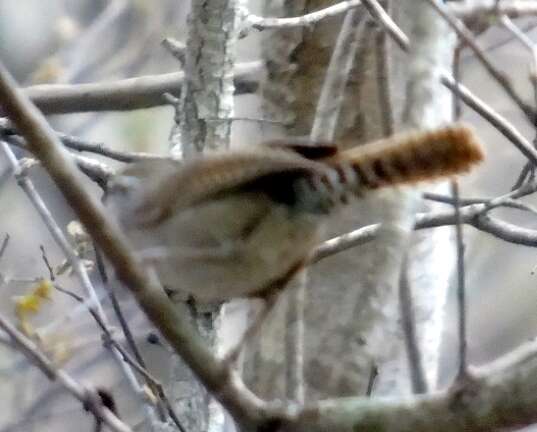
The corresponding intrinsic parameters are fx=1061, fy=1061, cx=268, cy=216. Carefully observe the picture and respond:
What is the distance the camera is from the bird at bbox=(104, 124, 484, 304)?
0.81m

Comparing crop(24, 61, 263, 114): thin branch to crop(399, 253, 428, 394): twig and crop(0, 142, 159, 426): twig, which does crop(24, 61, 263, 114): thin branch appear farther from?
crop(399, 253, 428, 394): twig

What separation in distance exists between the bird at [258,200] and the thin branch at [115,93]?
2.89 ft

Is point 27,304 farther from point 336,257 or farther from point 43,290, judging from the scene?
point 336,257

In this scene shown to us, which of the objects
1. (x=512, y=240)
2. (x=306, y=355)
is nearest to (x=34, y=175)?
(x=306, y=355)

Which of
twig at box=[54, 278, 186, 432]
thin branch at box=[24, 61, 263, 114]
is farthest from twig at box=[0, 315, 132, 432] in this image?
thin branch at box=[24, 61, 263, 114]

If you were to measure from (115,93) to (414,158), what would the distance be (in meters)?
1.13

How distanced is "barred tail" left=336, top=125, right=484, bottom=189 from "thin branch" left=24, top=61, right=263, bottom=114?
0.96 meters

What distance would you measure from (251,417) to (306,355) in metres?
0.61

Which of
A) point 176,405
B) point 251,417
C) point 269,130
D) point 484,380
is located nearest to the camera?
point 484,380

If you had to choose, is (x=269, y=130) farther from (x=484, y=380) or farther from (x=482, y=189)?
(x=482, y=189)

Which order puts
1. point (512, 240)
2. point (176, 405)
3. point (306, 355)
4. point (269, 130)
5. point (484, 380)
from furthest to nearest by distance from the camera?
point (269, 130) → point (306, 355) → point (512, 240) → point (176, 405) → point (484, 380)

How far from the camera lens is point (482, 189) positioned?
2686 millimetres

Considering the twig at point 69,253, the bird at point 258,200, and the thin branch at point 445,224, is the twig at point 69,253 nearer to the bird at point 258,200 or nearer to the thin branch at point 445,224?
the bird at point 258,200

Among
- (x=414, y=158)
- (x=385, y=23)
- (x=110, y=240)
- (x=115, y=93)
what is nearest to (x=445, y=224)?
(x=385, y=23)
